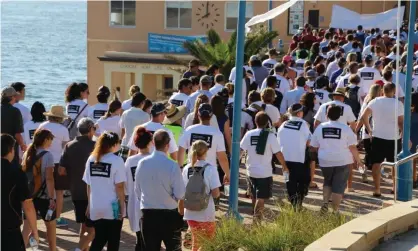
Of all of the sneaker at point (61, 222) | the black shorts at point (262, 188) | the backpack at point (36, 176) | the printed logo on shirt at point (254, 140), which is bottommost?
the sneaker at point (61, 222)

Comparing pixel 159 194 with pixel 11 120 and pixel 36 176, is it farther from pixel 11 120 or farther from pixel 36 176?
pixel 11 120

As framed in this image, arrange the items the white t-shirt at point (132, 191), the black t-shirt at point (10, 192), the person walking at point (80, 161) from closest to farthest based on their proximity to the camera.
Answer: the black t-shirt at point (10, 192)
the white t-shirt at point (132, 191)
the person walking at point (80, 161)

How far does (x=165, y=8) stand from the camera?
51.1 meters

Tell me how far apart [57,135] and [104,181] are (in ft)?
7.49

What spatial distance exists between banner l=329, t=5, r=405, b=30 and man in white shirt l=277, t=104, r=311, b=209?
61.0 ft

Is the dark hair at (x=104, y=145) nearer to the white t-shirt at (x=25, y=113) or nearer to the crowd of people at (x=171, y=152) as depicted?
the crowd of people at (x=171, y=152)

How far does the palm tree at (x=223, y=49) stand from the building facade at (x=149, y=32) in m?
16.2

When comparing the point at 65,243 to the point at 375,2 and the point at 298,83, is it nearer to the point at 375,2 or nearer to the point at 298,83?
the point at 298,83

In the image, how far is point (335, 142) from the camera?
13.3 meters

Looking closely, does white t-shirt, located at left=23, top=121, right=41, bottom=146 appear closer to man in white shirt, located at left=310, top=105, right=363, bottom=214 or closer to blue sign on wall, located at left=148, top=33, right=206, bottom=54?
man in white shirt, located at left=310, top=105, right=363, bottom=214

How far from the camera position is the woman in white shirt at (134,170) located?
10703 millimetres

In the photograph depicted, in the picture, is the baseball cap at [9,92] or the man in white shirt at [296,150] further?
the baseball cap at [9,92]

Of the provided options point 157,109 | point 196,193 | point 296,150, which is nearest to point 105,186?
point 196,193

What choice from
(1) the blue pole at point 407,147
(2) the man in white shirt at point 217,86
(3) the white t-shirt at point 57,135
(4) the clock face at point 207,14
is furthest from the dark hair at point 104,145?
(4) the clock face at point 207,14
